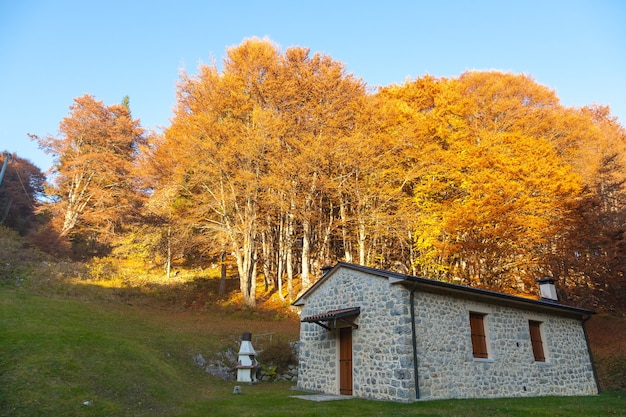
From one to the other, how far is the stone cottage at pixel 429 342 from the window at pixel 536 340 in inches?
1.3

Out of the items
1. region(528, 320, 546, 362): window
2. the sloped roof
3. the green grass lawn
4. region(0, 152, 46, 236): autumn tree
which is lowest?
the green grass lawn

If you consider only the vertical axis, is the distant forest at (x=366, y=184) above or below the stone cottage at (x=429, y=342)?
above

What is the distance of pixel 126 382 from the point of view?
895 centimetres

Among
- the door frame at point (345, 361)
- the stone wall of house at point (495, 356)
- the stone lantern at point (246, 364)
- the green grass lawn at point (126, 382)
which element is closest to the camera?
the green grass lawn at point (126, 382)

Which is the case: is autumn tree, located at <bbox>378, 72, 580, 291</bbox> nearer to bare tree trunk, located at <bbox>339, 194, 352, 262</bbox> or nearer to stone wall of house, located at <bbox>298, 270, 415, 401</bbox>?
bare tree trunk, located at <bbox>339, 194, 352, 262</bbox>

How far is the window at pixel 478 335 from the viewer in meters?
10.6

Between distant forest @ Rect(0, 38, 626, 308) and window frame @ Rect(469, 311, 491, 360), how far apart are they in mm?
7153

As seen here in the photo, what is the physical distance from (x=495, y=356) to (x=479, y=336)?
0.71 meters

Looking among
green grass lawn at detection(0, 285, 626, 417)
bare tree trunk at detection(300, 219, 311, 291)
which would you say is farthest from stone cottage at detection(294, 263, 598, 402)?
bare tree trunk at detection(300, 219, 311, 291)

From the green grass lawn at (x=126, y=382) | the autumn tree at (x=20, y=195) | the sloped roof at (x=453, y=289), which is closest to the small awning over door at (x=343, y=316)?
the sloped roof at (x=453, y=289)

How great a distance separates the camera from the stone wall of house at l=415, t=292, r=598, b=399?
9578 millimetres

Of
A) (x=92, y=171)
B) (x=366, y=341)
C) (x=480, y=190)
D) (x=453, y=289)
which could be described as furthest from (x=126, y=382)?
(x=92, y=171)

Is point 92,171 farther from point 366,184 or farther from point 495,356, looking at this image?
point 495,356

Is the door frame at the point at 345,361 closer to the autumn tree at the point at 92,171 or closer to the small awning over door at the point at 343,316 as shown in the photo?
the small awning over door at the point at 343,316
